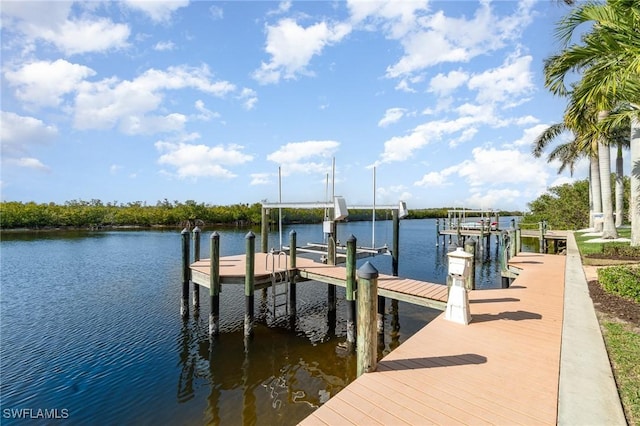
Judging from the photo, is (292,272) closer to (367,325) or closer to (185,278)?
(185,278)

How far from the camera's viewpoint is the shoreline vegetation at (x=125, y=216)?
52.2m

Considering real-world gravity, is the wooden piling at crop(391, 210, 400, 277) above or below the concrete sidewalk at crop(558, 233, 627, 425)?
above

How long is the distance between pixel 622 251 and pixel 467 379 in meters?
14.2

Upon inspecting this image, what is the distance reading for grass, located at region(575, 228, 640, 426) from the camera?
373 centimetres

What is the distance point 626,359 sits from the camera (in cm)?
484

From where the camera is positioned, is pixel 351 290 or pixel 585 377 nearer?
pixel 585 377

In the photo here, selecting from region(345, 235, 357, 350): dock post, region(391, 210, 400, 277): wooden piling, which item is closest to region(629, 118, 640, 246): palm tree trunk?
region(391, 210, 400, 277): wooden piling

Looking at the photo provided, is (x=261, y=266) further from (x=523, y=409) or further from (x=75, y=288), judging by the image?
(x=75, y=288)

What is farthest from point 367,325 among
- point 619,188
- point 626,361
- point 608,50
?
point 619,188

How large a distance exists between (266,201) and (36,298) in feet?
36.4

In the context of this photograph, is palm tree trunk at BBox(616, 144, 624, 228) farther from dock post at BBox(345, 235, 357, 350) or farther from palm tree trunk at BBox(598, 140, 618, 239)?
dock post at BBox(345, 235, 357, 350)

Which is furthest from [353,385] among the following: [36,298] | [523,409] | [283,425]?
[36,298]

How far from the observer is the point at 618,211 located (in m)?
23.2
